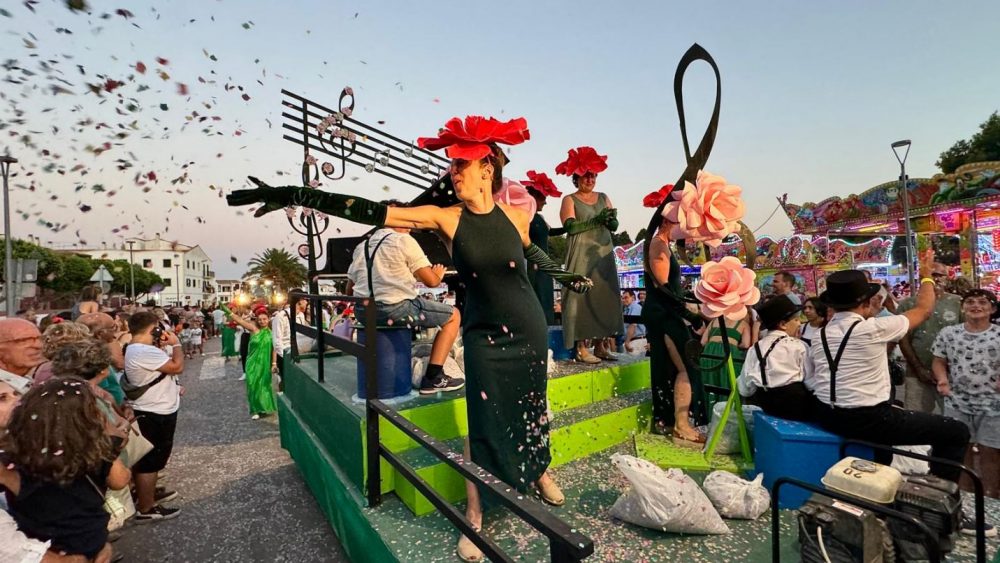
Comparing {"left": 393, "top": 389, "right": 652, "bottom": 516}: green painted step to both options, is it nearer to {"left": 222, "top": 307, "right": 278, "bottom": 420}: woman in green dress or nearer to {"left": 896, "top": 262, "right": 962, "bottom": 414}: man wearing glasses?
{"left": 896, "top": 262, "right": 962, "bottom": 414}: man wearing glasses

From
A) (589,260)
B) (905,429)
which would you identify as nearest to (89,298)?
(589,260)

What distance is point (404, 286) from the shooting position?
3.40 meters

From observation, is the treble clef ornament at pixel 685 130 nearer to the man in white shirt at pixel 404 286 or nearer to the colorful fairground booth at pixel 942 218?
the man in white shirt at pixel 404 286

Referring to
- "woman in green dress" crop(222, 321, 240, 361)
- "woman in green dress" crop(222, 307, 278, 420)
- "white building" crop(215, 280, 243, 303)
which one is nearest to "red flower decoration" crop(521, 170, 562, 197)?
"woman in green dress" crop(222, 307, 278, 420)

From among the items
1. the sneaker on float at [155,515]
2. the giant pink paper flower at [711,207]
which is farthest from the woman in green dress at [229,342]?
the giant pink paper flower at [711,207]

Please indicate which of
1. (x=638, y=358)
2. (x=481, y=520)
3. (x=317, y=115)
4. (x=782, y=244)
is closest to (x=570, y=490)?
(x=481, y=520)

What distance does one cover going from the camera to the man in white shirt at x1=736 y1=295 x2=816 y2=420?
9.20 ft

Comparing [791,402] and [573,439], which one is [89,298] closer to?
[573,439]

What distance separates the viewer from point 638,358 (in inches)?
176

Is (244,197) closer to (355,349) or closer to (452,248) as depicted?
(452,248)

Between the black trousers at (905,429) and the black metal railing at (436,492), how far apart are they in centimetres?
189

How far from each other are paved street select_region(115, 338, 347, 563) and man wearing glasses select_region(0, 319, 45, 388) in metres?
1.73

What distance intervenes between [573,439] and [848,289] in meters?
1.83

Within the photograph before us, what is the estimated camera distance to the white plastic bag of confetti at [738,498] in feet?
7.79
